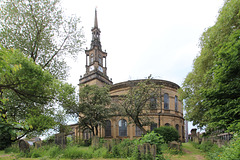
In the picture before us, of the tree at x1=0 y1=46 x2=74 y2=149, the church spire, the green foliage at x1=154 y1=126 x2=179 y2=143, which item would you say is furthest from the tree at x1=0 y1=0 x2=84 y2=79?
the church spire

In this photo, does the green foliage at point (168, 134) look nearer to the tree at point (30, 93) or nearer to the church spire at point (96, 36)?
the tree at point (30, 93)

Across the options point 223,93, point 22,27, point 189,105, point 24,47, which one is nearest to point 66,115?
point 24,47

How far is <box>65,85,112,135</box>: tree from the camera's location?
20.6 metres

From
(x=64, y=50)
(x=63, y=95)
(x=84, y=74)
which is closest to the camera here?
(x=63, y=95)

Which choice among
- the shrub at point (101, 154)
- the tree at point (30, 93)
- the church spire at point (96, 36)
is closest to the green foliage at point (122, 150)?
the shrub at point (101, 154)

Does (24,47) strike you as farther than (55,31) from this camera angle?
No

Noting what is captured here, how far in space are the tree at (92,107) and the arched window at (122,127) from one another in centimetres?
525

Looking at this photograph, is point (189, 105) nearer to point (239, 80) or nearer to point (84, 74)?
point (239, 80)

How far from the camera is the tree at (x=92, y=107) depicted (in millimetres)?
20594

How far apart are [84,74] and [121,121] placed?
18345 mm

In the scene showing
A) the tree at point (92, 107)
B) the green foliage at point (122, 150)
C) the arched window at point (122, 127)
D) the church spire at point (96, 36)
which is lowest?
the arched window at point (122, 127)

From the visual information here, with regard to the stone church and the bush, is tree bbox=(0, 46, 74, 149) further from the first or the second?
the stone church

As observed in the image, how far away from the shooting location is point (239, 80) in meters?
9.28

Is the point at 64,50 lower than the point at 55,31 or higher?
lower
